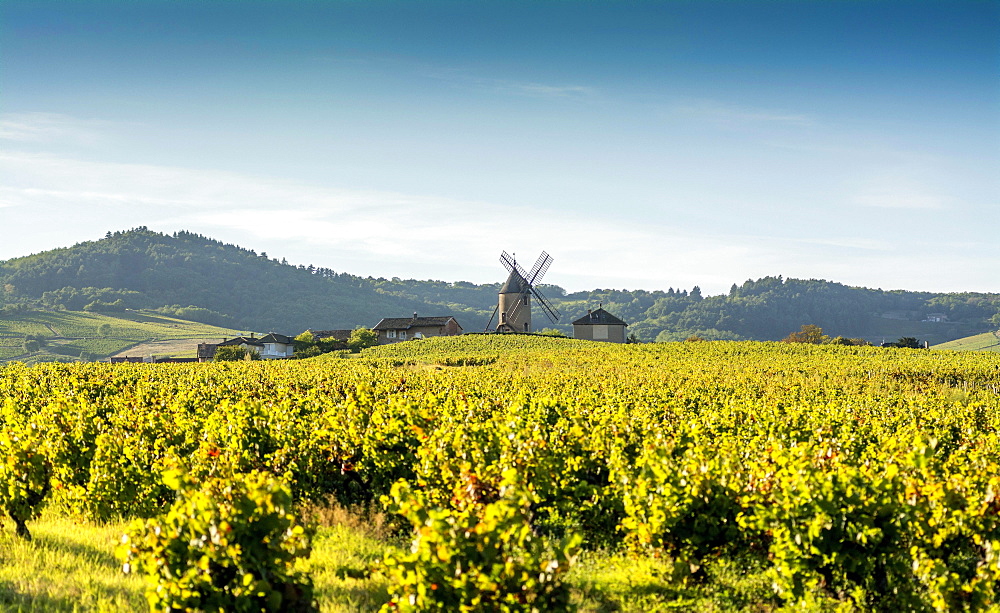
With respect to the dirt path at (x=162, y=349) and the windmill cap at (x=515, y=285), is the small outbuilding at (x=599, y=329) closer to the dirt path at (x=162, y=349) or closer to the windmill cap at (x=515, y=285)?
the windmill cap at (x=515, y=285)

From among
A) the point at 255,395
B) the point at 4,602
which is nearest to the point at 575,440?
the point at 4,602

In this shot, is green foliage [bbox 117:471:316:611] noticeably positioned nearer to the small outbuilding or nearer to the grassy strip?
the grassy strip

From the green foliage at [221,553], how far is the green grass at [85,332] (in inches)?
5716

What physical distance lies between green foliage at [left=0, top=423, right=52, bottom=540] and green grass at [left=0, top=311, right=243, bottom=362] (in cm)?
13822

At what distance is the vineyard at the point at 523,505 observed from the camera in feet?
23.1

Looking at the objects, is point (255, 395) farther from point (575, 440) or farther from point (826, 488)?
point (826, 488)

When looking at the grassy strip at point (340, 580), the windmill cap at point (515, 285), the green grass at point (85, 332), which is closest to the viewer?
the grassy strip at point (340, 580)

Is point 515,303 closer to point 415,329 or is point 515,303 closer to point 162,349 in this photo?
point 415,329

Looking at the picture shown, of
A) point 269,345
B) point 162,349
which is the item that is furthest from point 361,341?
point 162,349

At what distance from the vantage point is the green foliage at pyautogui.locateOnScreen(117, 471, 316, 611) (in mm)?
6973

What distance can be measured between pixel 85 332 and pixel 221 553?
171870 mm

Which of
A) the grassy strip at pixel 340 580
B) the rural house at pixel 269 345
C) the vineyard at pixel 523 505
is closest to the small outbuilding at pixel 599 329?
the rural house at pixel 269 345

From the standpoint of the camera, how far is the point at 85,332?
15400 cm

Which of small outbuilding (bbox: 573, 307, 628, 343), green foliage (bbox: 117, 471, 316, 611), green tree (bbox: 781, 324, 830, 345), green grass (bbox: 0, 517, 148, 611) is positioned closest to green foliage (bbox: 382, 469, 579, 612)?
green foliage (bbox: 117, 471, 316, 611)
